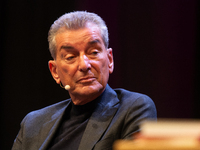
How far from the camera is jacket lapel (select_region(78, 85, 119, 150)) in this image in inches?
63.4

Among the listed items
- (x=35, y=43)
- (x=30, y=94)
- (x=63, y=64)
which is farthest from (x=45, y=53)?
(x=63, y=64)

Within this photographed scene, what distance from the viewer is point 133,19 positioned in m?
2.60

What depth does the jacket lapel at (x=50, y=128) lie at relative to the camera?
5.97 feet

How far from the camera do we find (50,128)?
194 cm

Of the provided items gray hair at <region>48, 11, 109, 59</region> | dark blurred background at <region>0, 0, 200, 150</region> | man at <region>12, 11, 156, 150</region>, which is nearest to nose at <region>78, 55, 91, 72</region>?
man at <region>12, 11, 156, 150</region>

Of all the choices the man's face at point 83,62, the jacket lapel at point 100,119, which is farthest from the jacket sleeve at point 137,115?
the man's face at point 83,62

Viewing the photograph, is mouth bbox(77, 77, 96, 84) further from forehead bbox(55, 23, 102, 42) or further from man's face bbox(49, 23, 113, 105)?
forehead bbox(55, 23, 102, 42)

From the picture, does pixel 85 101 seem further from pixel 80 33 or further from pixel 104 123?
pixel 80 33

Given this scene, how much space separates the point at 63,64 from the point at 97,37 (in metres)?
0.29

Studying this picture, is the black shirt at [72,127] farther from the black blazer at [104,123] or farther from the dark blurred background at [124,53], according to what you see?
the dark blurred background at [124,53]

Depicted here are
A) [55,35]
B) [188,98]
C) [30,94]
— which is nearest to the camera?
[55,35]

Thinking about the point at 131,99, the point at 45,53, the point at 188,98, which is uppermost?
the point at 45,53

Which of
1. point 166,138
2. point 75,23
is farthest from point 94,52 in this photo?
point 166,138

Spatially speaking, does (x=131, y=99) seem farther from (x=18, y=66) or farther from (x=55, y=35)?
(x=18, y=66)
